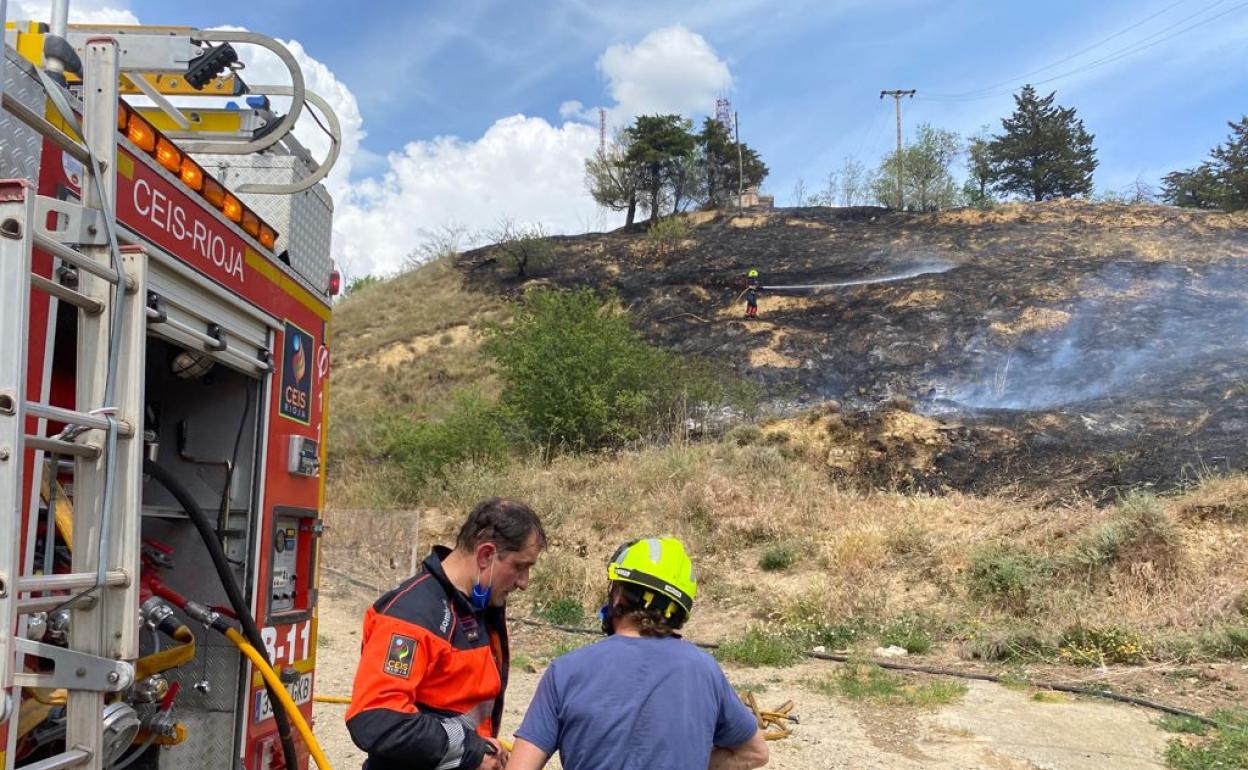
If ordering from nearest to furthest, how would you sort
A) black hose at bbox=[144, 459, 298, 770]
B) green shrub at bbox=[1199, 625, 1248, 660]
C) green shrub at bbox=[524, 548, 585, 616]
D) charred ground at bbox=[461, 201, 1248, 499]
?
black hose at bbox=[144, 459, 298, 770] < green shrub at bbox=[1199, 625, 1248, 660] < green shrub at bbox=[524, 548, 585, 616] < charred ground at bbox=[461, 201, 1248, 499]

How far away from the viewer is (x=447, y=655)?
2.46 meters

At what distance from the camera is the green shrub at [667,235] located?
3366 centimetres

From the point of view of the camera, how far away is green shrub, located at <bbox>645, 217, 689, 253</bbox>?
33.7 metres

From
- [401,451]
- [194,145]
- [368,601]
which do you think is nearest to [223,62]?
[194,145]

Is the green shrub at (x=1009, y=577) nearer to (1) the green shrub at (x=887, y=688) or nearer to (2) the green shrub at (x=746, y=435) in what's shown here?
(1) the green shrub at (x=887, y=688)

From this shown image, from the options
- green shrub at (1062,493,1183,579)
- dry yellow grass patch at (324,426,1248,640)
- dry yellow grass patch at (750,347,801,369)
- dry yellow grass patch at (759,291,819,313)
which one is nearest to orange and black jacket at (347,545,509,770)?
dry yellow grass patch at (324,426,1248,640)

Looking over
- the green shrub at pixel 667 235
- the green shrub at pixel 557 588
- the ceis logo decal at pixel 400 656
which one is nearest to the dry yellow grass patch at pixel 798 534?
the green shrub at pixel 557 588

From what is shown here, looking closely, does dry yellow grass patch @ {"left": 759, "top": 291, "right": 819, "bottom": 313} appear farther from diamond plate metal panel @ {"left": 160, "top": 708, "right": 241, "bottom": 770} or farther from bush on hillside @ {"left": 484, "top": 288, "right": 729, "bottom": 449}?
diamond plate metal panel @ {"left": 160, "top": 708, "right": 241, "bottom": 770}

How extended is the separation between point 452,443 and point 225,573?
1375 cm

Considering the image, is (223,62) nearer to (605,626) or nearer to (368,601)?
(605,626)

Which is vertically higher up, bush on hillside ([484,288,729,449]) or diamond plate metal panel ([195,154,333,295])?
bush on hillside ([484,288,729,449])

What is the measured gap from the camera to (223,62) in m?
3.12

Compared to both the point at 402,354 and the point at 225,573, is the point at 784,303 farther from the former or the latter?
the point at 225,573

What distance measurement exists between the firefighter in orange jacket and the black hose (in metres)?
0.69
